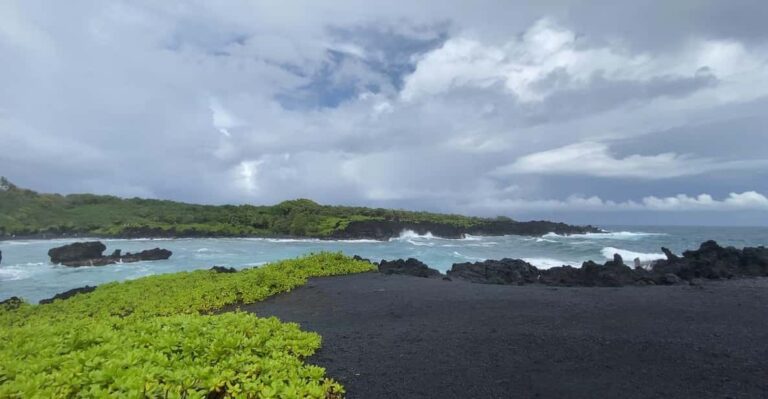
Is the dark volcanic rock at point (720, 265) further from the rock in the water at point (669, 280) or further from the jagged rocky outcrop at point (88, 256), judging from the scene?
the jagged rocky outcrop at point (88, 256)

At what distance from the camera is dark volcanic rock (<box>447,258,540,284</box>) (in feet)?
52.9

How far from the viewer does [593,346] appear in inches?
257

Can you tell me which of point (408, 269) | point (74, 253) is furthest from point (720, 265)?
point (74, 253)

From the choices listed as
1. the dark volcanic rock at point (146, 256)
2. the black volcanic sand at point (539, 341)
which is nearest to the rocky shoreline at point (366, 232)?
the dark volcanic rock at point (146, 256)

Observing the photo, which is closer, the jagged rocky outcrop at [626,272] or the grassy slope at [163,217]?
the jagged rocky outcrop at [626,272]

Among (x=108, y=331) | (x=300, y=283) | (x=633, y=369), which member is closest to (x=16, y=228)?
(x=300, y=283)

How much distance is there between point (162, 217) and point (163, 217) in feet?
0.83

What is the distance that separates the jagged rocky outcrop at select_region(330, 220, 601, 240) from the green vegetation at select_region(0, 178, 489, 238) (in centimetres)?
164

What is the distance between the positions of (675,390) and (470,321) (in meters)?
3.44

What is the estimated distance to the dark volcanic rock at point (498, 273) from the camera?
16114 mm

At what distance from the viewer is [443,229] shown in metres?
67.8

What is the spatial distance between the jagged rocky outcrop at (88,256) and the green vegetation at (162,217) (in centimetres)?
2813

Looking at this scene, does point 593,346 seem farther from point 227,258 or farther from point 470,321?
point 227,258

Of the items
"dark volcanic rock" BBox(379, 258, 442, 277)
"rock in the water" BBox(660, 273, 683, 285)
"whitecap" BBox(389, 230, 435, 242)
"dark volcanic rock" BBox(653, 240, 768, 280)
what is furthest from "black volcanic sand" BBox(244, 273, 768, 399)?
"whitecap" BBox(389, 230, 435, 242)
